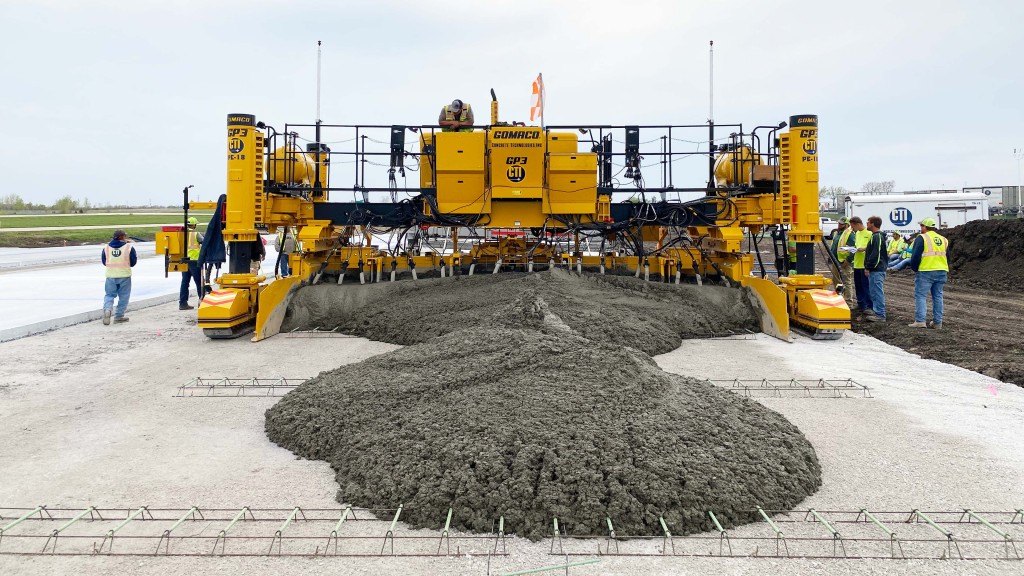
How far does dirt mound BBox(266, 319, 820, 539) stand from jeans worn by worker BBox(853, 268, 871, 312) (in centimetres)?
718

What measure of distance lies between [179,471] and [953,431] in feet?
17.5

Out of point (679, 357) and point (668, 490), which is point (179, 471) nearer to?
point (668, 490)

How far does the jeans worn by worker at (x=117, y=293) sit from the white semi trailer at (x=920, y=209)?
26.9 metres

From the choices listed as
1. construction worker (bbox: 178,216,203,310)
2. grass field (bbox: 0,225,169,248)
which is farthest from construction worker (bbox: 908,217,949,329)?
grass field (bbox: 0,225,169,248)

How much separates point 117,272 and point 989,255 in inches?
811

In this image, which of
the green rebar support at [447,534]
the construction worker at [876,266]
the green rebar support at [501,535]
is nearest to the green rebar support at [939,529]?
the green rebar support at [501,535]

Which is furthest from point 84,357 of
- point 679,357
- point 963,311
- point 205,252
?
point 963,311

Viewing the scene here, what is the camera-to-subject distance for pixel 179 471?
4.28m

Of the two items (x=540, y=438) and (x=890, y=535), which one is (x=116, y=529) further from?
(x=890, y=535)

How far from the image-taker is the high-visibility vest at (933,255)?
9539 millimetres

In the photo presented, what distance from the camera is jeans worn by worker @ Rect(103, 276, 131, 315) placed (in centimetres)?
1031

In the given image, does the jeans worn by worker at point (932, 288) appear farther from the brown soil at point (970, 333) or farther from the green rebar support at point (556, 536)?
the green rebar support at point (556, 536)

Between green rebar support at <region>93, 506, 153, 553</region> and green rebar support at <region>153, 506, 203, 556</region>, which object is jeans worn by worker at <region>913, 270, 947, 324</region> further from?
green rebar support at <region>93, 506, 153, 553</region>

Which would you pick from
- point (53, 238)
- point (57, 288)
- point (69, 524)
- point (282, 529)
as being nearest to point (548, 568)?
point (282, 529)
